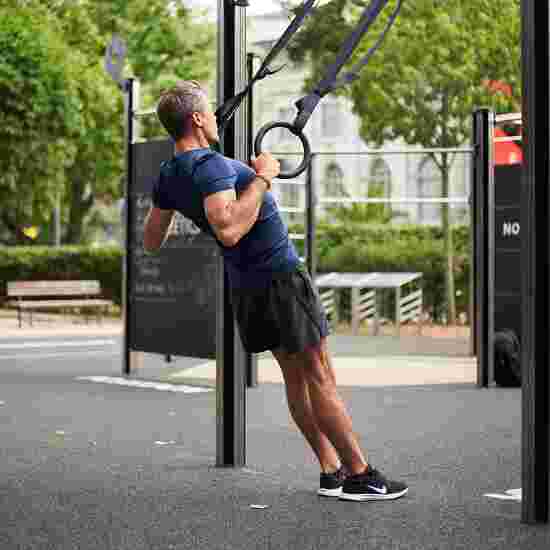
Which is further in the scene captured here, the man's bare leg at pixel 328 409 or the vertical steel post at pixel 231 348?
the vertical steel post at pixel 231 348

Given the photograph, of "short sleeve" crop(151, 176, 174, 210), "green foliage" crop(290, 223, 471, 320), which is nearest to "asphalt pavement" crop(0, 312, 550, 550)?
"short sleeve" crop(151, 176, 174, 210)

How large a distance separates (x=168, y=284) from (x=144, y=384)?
0.89 m

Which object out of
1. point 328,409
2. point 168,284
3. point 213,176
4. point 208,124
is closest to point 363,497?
point 328,409

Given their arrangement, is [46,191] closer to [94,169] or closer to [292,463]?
[94,169]

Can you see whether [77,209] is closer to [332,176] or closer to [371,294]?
[371,294]

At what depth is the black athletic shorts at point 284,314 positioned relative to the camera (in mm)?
5277

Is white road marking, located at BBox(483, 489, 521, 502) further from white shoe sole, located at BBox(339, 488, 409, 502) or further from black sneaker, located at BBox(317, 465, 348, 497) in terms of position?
black sneaker, located at BBox(317, 465, 348, 497)

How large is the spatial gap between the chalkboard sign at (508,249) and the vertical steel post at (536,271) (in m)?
5.76

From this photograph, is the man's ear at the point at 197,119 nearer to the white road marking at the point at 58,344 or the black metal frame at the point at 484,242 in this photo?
the black metal frame at the point at 484,242

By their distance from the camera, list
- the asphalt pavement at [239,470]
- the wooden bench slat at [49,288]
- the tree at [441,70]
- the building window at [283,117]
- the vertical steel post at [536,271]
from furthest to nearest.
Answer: the building window at [283,117] → the wooden bench slat at [49,288] → the tree at [441,70] → the vertical steel post at [536,271] → the asphalt pavement at [239,470]

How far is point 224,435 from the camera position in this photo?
6.18m

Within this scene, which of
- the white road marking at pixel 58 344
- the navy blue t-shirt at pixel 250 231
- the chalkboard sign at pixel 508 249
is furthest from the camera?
the white road marking at pixel 58 344

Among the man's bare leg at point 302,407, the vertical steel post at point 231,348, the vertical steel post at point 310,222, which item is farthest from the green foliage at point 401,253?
the man's bare leg at point 302,407

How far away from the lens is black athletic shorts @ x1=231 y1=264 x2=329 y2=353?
17.3 ft
